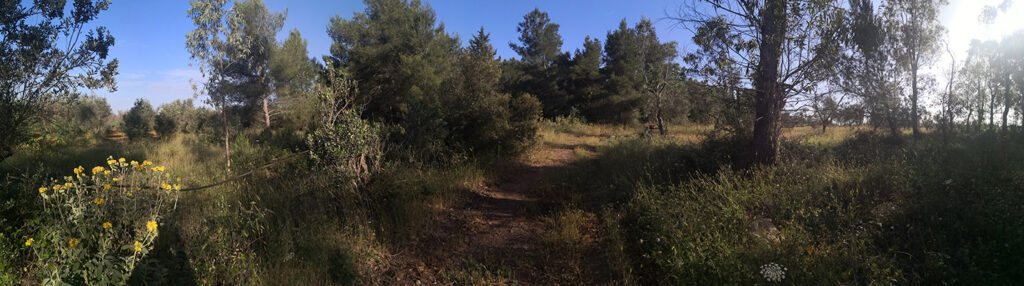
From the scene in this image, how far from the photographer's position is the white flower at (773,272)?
9.43ft

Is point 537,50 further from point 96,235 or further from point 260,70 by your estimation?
point 96,235

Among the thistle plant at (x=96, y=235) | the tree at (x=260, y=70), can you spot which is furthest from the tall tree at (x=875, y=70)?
the tree at (x=260, y=70)

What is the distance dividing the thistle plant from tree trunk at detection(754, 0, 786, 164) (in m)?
7.48

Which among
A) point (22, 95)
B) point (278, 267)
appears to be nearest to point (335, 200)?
point (278, 267)

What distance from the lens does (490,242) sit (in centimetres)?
466

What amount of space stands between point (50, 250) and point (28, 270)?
560mm

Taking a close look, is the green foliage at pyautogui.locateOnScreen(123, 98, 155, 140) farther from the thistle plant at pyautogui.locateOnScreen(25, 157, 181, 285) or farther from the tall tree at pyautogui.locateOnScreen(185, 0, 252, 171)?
the thistle plant at pyautogui.locateOnScreen(25, 157, 181, 285)

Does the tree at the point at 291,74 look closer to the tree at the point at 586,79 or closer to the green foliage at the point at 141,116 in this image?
the green foliage at the point at 141,116

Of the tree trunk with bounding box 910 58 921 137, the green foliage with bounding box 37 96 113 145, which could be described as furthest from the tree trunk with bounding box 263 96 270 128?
the tree trunk with bounding box 910 58 921 137

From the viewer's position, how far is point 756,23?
6.14 meters

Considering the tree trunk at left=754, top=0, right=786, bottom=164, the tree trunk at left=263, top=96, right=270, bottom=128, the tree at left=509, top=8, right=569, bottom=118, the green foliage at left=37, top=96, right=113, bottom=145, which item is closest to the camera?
the tree trunk at left=754, top=0, right=786, bottom=164

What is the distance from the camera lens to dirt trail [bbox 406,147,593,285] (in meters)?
3.87

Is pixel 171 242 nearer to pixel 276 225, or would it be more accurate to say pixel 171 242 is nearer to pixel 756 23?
pixel 276 225

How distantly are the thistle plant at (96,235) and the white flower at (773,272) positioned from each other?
14.9 ft
